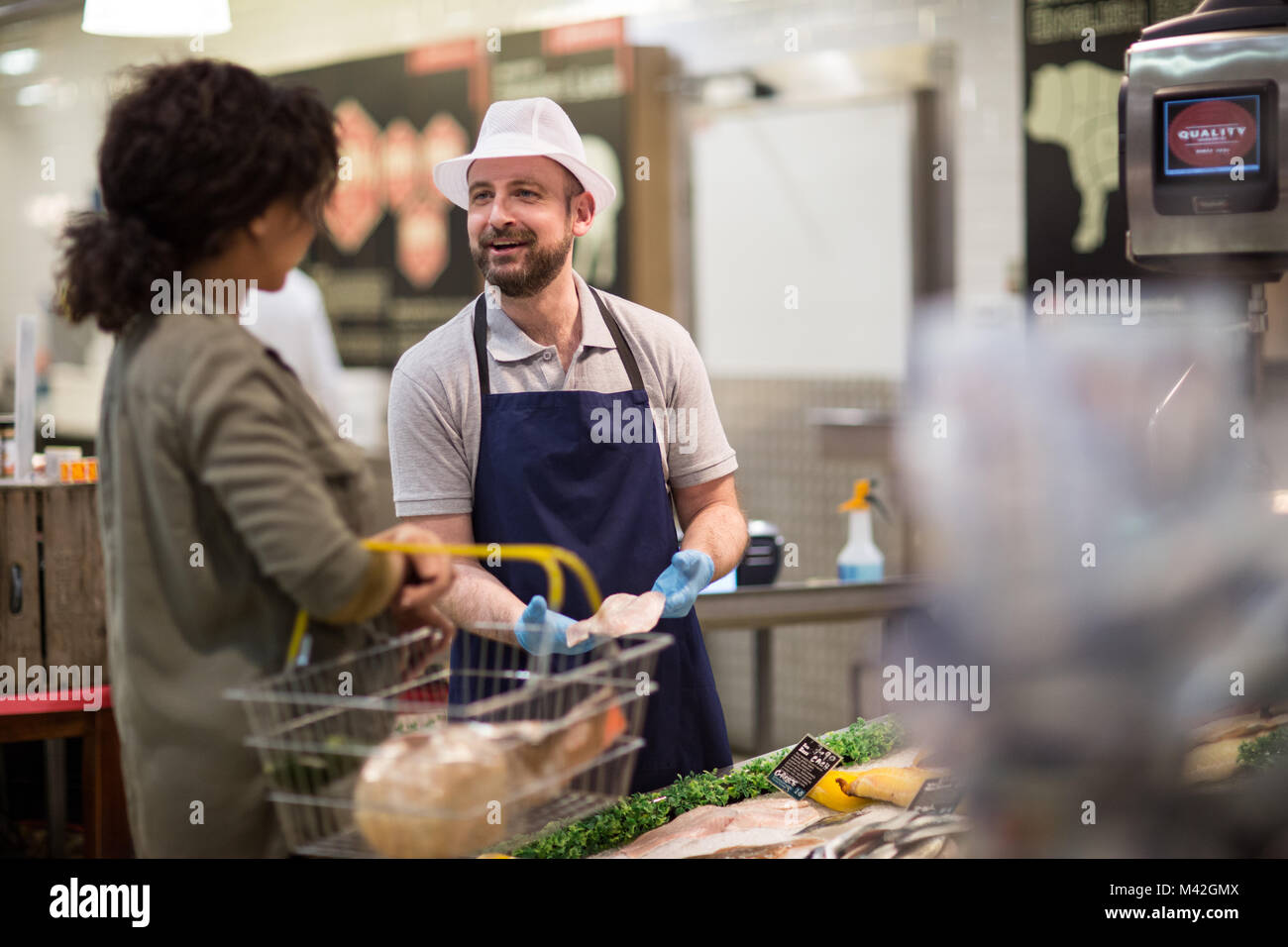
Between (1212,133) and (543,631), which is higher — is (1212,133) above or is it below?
above

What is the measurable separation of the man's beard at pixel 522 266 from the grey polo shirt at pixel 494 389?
4.4 inches

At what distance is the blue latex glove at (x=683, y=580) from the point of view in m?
2.38

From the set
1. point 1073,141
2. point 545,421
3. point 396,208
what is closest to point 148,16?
point 545,421

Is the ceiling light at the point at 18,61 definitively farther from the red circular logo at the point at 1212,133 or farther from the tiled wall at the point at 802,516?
the red circular logo at the point at 1212,133

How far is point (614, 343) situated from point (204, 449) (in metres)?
1.20

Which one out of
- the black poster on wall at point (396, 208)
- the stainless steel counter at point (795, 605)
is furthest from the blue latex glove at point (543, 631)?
the black poster on wall at point (396, 208)

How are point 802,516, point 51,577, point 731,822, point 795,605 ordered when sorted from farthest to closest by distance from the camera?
point 802,516 → point 795,605 → point 51,577 → point 731,822

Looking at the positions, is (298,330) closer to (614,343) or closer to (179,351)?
(614,343)

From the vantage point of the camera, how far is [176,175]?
65.4 inches

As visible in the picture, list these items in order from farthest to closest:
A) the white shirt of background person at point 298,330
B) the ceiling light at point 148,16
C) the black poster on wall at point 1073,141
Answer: the white shirt of background person at point 298,330
the black poster on wall at point 1073,141
the ceiling light at point 148,16

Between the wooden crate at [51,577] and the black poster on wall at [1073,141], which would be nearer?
the wooden crate at [51,577]

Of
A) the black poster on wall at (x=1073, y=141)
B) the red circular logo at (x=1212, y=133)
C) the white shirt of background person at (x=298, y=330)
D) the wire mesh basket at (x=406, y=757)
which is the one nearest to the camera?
the wire mesh basket at (x=406, y=757)

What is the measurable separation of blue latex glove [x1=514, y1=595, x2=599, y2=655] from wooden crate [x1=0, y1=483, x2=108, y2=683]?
1751mm

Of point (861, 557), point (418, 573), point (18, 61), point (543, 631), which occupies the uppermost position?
point (18, 61)
